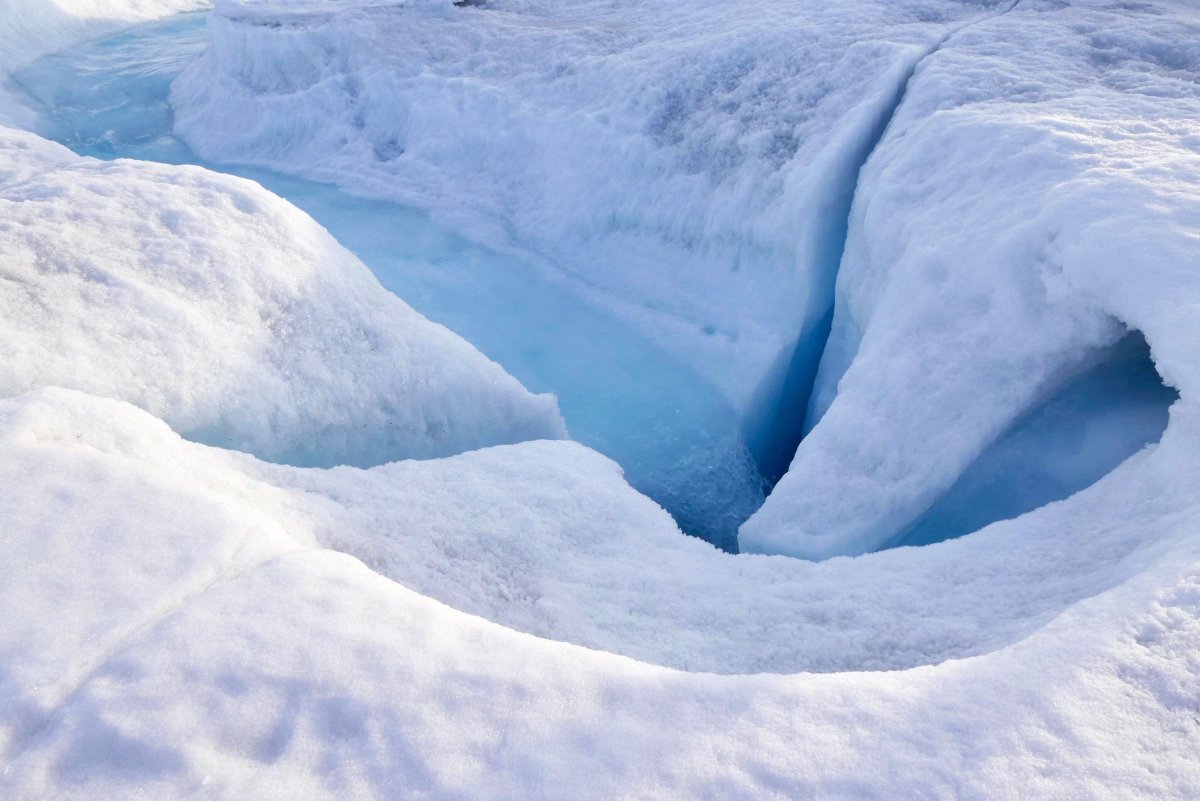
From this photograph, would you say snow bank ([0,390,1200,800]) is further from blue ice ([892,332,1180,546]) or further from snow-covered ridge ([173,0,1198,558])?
snow-covered ridge ([173,0,1198,558])

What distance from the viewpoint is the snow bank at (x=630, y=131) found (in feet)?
15.1

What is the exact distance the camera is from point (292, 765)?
128cm

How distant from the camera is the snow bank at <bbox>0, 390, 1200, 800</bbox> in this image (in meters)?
1.28

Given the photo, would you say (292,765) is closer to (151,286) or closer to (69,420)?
(69,420)

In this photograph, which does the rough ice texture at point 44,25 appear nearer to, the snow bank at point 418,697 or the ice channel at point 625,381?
the ice channel at point 625,381

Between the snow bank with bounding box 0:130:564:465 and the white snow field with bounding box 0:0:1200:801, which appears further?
the snow bank with bounding box 0:130:564:465

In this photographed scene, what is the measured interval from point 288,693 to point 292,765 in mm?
125

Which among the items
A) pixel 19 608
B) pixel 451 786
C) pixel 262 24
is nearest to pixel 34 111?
pixel 262 24

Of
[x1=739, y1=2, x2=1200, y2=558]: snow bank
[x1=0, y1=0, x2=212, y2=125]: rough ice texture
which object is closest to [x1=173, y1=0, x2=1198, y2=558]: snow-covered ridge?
[x1=739, y1=2, x2=1200, y2=558]: snow bank

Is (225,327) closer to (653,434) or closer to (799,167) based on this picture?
(653,434)

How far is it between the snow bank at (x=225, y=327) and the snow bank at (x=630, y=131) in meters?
1.72

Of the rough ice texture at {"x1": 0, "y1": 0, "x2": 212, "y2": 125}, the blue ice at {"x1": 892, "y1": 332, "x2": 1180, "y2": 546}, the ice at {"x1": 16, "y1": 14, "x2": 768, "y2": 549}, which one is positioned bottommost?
the ice at {"x1": 16, "y1": 14, "x2": 768, "y2": 549}

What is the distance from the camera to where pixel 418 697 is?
1376mm

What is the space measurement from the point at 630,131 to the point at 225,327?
347 centimetres
